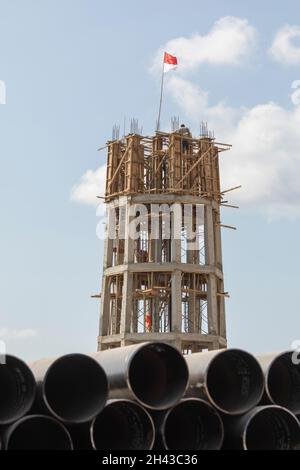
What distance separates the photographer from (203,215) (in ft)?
149

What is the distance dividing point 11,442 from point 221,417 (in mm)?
3339

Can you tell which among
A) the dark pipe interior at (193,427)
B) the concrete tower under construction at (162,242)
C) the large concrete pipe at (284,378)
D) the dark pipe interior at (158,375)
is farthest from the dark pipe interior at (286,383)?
the concrete tower under construction at (162,242)

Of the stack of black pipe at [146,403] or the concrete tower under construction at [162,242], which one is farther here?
the concrete tower under construction at [162,242]

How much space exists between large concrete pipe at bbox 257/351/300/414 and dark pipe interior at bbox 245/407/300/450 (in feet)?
1.22

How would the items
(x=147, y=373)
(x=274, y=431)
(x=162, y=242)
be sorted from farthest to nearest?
(x=162, y=242) < (x=147, y=373) < (x=274, y=431)

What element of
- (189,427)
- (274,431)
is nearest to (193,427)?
(189,427)

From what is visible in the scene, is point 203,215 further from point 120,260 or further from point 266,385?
point 266,385

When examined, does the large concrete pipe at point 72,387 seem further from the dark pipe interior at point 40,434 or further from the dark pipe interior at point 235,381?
the dark pipe interior at point 235,381

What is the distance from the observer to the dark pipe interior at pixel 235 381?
1082cm

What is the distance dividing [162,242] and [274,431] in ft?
114

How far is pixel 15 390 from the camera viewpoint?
1004 centimetres

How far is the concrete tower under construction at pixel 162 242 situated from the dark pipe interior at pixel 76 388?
103 feet

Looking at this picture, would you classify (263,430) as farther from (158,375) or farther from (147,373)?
(147,373)
